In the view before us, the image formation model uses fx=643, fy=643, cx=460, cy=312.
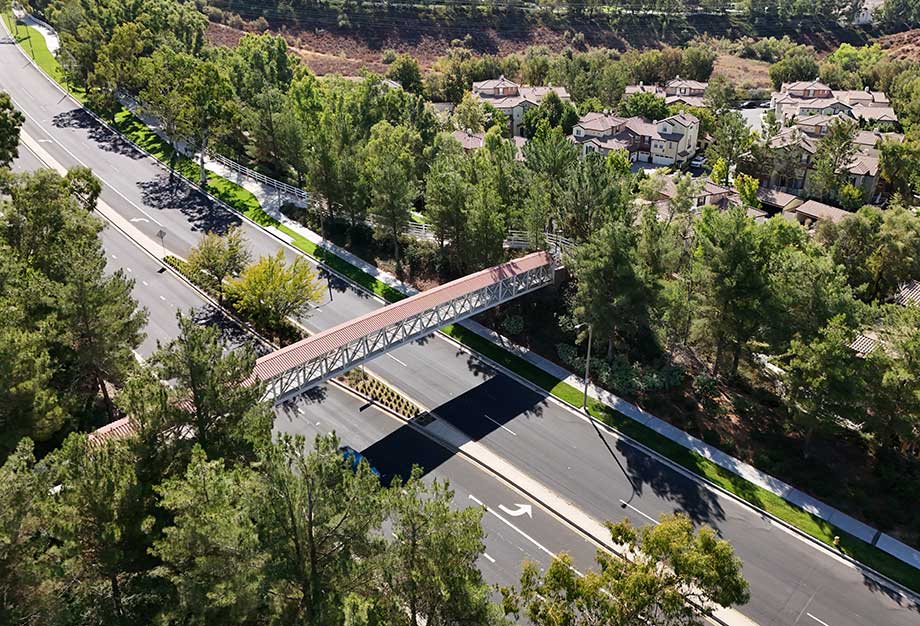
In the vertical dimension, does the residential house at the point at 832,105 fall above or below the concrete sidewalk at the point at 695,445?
above

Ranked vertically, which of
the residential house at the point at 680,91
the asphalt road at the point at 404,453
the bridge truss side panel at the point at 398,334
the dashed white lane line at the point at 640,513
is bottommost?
the asphalt road at the point at 404,453

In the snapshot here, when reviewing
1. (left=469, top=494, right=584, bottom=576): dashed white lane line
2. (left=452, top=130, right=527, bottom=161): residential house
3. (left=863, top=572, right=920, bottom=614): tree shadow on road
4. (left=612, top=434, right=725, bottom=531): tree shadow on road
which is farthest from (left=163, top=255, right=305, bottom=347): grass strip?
(left=452, top=130, right=527, bottom=161): residential house

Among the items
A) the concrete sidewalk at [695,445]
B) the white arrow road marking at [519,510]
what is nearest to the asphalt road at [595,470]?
the white arrow road marking at [519,510]

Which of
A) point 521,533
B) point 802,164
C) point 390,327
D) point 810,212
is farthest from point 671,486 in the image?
point 802,164

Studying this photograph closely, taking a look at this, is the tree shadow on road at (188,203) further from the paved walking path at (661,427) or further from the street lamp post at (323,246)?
the street lamp post at (323,246)

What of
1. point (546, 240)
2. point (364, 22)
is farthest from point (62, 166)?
point (364, 22)
